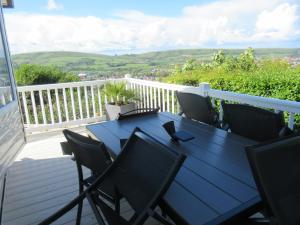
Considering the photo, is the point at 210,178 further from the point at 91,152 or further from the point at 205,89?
the point at 205,89

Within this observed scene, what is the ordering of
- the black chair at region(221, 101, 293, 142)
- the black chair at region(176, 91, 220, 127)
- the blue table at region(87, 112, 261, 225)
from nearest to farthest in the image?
1. the blue table at region(87, 112, 261, 225)
2. the black chair at region(221, 101, 293, 142)
3. the black chair at region(176, 91, 220, 127)

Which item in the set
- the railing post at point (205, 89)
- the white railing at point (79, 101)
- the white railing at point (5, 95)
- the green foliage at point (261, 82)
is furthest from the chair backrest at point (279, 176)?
the green foliage at point (261, 82)

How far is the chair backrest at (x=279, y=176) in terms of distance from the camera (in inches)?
43.8

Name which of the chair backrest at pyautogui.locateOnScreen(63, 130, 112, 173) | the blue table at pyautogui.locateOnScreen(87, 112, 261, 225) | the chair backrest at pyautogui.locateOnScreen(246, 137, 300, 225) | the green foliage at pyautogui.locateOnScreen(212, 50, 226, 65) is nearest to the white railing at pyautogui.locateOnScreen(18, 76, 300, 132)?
the blue table at pyautogui.locateOnScreen(87, 112, 261, 225)

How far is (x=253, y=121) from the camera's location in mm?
2068

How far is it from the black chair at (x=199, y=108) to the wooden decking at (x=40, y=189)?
1199 mm

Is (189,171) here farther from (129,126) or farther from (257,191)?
(129,126)

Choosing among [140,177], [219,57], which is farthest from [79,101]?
[219,57]

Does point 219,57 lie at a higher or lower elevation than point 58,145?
higher

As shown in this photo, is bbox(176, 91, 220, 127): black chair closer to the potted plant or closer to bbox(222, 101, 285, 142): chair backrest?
→ bbox(222, 101, 285, 142): chair backrest

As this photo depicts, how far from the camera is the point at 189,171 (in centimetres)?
147

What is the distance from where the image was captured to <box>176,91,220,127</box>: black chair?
2655 mm

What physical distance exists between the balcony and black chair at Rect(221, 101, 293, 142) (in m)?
0.47

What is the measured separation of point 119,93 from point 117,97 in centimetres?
10
